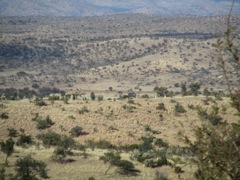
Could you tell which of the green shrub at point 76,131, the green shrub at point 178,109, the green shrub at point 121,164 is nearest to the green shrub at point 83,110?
the green shrub at point 76,131

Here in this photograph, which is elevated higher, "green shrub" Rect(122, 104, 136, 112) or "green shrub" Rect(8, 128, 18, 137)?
"green shrub" Rect(122, 104, 136, 112)

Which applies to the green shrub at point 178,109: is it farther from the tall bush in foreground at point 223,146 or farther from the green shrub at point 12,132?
the tall bush in foreground at point 223,146

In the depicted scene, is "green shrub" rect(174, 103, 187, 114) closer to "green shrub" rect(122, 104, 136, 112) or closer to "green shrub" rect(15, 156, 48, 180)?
"green shrub" rect(122, 104, 136, 112)

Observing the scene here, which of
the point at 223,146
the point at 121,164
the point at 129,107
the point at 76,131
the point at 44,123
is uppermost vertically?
the point at 223,146

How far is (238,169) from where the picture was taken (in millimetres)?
5984

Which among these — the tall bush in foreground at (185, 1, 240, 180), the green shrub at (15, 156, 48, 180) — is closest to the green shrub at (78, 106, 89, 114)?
the green shrub at (15, 156, 48, 180)

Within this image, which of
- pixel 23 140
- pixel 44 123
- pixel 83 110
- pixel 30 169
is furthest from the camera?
pixel 83 110

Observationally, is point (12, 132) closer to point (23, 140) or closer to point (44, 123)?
point (23, 140)

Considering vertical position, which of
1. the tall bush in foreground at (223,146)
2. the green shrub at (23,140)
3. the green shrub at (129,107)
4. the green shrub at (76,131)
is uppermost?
the tall bush in foreground at (223,146)

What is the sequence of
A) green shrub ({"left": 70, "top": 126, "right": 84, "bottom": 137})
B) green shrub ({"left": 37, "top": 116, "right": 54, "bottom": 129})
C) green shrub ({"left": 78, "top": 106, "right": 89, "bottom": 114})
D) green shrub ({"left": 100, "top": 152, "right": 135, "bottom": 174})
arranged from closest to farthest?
green shrub ({"left": 100, "top": 152, "right": 135, "bottom": 174}) < green shrub ({"left": 70, "top": 126, "right": 84, "bottom": 137}) < green shrub ({"left": 37, "top": 116, "right": 54, "bottom": 129}) < green shrub ({"left": 78, "top": 106, "right": 89, "bottom": 114})

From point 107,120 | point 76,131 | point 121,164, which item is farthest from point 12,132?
point 121,164

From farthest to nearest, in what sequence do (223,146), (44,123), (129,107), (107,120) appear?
(129,107), (107,120), (44,123), (223,146)

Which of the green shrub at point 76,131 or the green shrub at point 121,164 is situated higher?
the green shrub at point 121,164

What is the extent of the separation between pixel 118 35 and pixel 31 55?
40872mm
